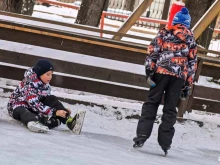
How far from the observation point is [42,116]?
6.58 m

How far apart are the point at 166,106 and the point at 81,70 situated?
263cm

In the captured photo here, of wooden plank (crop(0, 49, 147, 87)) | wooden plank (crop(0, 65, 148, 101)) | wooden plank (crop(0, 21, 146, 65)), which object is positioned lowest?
wooden plank (crop(0, 65, 148, 101))

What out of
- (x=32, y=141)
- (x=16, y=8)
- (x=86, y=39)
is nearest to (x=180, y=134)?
(x=86, y=39)

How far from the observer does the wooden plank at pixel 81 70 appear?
27.6 feet

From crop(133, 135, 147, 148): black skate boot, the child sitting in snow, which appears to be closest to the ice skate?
the child sitting in snow

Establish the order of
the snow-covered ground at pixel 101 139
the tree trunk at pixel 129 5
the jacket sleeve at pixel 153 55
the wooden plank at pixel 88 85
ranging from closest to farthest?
1. the snow-covered ground at pixel 101 139
2. the jacket sleeve at pixel 153 55
3. the wooden plank at pixel 88 85
4. the tree trunk at pixel 129 5

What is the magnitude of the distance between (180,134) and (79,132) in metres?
1.96

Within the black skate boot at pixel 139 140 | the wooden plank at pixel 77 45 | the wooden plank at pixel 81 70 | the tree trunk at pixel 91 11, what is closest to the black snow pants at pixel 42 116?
the black skate boot at pixel 139 140

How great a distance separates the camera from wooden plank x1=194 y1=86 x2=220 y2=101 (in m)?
8.71

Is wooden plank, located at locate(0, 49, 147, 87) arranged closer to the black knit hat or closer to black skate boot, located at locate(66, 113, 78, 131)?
the black knit hat

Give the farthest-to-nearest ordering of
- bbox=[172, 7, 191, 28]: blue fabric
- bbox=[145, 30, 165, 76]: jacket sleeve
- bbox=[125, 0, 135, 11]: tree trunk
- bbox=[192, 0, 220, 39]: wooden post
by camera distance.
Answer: bbox=[125, 0, 135, 11]: tree trunk
bbox=[192, 0, 220, 39]: wooden post
bbox=[172, 7, 191, 28]: blue fabric
bbox=[145, 30, 165, 76]: jacket sleeve

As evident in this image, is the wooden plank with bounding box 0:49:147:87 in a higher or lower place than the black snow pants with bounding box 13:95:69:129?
higher

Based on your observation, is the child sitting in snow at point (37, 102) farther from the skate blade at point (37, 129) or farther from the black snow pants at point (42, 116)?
the skate blade at point (37, 129)

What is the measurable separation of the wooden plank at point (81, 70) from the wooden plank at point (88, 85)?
0.13 metres
